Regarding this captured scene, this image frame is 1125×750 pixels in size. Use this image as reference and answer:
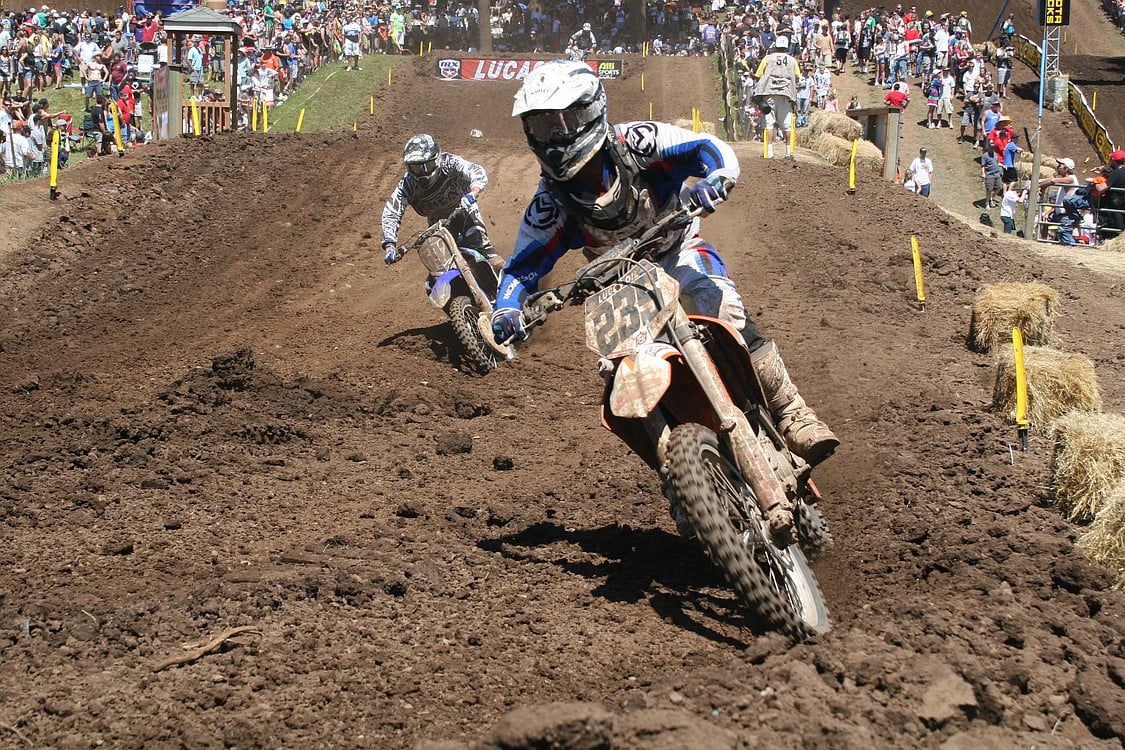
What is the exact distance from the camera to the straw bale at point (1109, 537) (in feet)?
17.4

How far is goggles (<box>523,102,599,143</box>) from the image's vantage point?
5551mm

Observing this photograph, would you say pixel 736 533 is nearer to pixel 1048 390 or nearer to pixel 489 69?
pixel 1048 390

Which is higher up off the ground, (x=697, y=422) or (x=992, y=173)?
(x=992, y=173)

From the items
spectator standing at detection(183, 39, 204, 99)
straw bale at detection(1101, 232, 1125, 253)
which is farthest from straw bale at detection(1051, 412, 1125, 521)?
spectator standing at detection(183, 39, 204, 99)

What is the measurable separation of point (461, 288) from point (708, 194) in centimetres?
659

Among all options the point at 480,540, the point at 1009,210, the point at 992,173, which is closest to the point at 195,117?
the point at 1009,210

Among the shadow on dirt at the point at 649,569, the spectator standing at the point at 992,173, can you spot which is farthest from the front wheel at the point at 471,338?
the spectator standing at the point at 992,173

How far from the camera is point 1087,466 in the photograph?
6129 millimetres

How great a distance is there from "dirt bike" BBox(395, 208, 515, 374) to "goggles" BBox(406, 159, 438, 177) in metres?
0.73

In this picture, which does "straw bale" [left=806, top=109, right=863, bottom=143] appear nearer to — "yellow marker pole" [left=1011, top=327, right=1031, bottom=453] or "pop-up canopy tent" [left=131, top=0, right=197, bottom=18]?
"yellow marker pole" [left=1011, top=327, right=1031, bottom=453]

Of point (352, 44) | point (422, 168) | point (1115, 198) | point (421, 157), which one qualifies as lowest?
point (1115, 198)

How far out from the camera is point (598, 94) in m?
5.72

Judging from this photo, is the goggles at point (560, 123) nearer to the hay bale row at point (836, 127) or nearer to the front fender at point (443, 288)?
the front fender at point (443, 288)

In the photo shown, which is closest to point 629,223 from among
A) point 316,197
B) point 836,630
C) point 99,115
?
point 836,630
